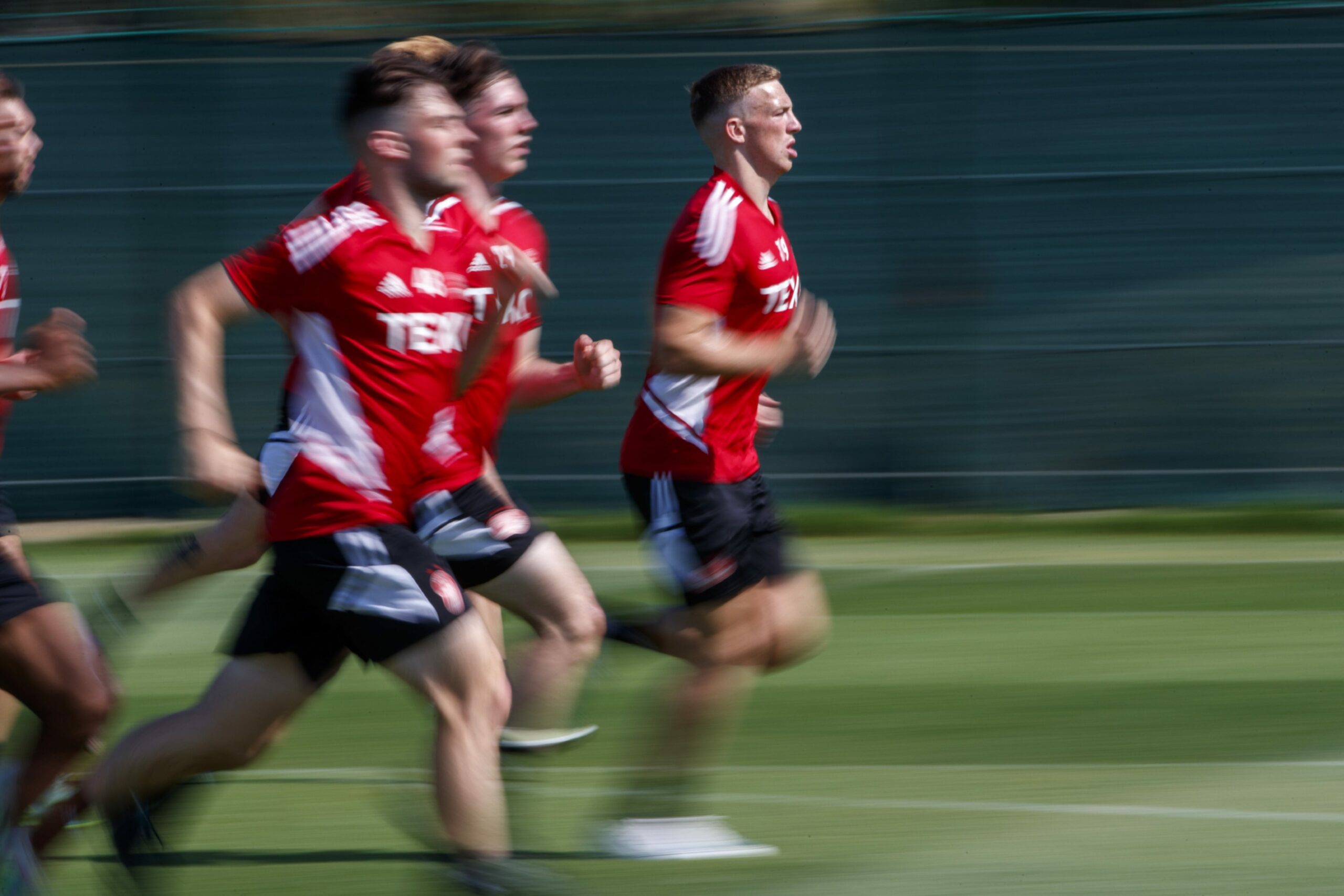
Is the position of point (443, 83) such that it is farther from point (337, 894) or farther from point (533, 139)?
point (533, 139)

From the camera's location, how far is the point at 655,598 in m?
8.92

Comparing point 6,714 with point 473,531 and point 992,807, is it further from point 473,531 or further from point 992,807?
point 992,807

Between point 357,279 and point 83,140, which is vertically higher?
point 357,279

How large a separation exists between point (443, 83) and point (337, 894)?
5.94 feet

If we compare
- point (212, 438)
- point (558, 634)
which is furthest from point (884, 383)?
point (212, 438)

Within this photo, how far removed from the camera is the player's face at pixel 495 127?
5.54m

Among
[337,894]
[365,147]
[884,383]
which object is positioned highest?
[365,147]

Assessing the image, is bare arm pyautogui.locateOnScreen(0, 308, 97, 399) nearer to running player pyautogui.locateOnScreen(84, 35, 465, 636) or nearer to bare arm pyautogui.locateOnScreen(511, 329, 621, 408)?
bare arm pyautogui.locateOnScreen(511, 329, 621, 408)

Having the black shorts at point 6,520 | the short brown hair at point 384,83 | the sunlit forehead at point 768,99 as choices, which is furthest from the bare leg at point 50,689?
the sunlit forehead at point 768,99

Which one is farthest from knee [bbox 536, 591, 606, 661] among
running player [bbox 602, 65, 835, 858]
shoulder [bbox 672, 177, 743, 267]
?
shoulder [bbox 672, 177, 743, 267]

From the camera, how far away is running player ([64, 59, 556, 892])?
3861mm

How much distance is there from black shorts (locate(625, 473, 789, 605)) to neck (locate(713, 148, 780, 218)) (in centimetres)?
73

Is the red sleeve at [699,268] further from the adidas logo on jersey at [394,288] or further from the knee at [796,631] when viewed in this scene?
the adidas logo on jersey at [394,288]

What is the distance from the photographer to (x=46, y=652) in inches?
173
